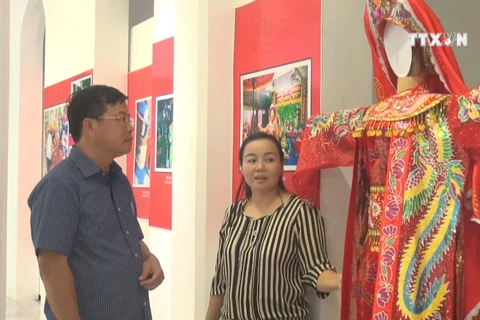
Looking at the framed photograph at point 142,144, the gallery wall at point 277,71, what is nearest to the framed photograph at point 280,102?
the gallery wall at point 277,71

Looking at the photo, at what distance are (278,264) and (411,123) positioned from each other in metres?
0.72

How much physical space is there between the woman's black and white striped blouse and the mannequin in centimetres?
24

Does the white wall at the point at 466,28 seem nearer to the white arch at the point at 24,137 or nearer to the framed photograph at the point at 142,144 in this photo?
the framed photograph at the point at 142,144

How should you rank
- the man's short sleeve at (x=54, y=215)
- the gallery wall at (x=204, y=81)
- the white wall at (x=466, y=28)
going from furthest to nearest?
Result: the gallery wall at (x=204, y=81) < the white wall at (x=466, y=28) < the man's short sleeve at (x=54, y=215)

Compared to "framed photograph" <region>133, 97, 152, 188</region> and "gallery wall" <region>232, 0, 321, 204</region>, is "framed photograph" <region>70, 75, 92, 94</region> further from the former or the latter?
"gallery wall" <region>232, 0, 321, 204</region>

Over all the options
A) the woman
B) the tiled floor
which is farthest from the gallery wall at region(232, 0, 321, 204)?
the tiled floor

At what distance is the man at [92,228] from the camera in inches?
64.7

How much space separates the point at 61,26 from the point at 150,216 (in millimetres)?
2361

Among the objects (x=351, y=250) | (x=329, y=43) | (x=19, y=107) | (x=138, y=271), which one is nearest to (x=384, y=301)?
(x=351, y=250)

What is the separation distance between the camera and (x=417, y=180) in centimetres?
151

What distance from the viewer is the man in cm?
164

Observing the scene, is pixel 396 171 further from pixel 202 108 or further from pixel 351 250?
pixel 202 108

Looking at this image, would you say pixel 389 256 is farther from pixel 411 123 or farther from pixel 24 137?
pixel 24 137

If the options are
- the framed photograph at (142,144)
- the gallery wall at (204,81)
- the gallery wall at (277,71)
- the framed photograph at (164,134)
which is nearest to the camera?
the gallery wall at (204,81)
